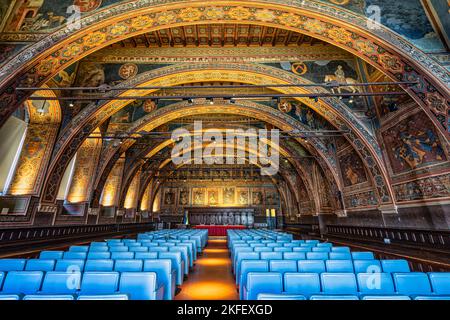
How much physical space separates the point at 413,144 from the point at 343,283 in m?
7.57

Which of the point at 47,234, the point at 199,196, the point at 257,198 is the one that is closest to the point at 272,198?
the point at 257,198

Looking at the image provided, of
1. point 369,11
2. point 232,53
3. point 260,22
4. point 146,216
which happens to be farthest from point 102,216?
point 369,11

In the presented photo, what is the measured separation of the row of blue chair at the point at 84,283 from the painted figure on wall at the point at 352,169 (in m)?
11.7

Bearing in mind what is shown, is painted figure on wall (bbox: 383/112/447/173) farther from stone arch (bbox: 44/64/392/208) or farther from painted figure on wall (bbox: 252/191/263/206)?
painted figure on wall (bbox: 252/191/263/206)

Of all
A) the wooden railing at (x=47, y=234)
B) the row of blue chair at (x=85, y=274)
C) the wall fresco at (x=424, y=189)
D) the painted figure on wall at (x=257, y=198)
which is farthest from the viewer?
the painted figure on wall at (x=257, y=198)

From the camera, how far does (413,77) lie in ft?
22.6

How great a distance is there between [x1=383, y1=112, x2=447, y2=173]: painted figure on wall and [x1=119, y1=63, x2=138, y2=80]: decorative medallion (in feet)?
39.6

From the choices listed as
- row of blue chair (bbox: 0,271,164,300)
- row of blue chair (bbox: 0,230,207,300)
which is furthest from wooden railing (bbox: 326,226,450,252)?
row of blue chair (bbox: 0,271,164,300)

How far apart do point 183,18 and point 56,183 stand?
9186 millimetres

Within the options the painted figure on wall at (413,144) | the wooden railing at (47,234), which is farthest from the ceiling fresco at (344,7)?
the wooden railing at (47,234)

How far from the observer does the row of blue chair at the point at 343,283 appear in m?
3.22

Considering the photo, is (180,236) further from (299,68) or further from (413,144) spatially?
(413,144)

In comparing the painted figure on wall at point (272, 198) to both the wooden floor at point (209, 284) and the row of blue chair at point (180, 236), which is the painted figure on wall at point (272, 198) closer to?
the row of blue chair at point (180, 236)
